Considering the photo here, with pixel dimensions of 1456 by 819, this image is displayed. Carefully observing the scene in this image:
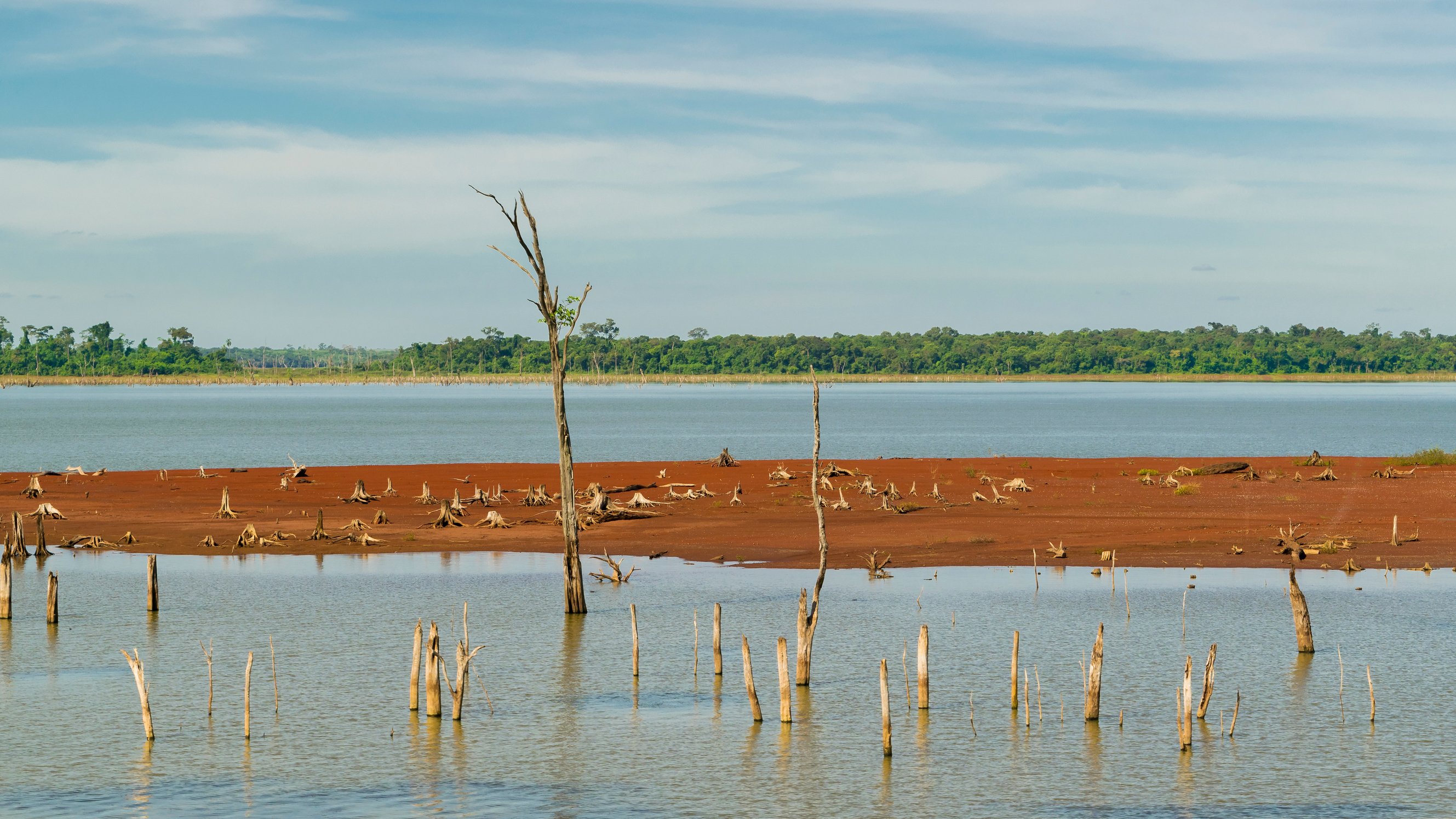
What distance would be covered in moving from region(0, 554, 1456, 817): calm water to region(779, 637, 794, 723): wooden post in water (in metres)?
0.24

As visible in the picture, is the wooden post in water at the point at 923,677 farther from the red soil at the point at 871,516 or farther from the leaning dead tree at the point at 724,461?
the leaning dead tree at the point at 724,461

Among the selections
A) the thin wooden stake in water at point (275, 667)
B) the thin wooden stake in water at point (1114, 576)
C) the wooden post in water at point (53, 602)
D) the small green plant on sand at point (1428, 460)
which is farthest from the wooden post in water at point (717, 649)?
the small green plant on sand at point (1428, 460)

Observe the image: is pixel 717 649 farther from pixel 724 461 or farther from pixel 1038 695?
pixel 724 461

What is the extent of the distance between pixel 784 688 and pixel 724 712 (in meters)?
2.15

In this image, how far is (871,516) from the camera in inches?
2066

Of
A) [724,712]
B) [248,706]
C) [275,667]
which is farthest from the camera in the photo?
[275,667]

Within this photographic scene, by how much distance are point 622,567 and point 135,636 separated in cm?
1515

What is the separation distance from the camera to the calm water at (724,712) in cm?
1839

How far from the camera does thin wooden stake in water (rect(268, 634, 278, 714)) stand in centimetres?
2289

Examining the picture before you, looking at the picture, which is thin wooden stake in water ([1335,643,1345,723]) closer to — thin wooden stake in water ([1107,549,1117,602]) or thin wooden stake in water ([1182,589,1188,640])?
thin wooden stake in water ([1182,589,1188,640])

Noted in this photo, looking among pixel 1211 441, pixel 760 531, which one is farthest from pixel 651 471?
pixel 1211 441

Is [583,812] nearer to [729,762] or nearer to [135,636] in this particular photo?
[729,762]

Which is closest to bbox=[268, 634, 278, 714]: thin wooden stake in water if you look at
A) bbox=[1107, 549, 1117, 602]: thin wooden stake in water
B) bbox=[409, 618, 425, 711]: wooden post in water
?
bbox=[409, 618, 425, 711]: wooden post in water

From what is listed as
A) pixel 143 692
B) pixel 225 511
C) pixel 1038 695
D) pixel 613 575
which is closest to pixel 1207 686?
pixel 1038 695
